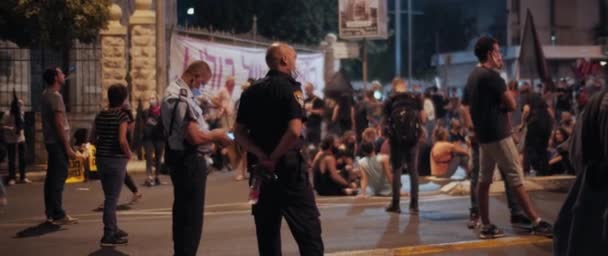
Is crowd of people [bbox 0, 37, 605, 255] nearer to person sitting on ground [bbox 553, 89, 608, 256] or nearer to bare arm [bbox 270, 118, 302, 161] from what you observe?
bare arm [bbox 270, 118, 302, 161]

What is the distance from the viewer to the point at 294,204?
6562 mm

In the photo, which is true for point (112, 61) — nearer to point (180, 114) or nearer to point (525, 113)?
point (525, 113)

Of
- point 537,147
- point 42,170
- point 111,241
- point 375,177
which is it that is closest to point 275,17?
point 42,170

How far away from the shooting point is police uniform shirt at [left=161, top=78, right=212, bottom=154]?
305 inches

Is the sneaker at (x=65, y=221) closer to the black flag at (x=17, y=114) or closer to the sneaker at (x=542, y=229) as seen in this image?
the sneaker at (x=542, y=229)

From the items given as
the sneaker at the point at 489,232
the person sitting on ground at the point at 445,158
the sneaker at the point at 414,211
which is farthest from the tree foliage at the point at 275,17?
the sneaker at the point at 489,232

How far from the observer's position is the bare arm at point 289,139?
649 centimetres

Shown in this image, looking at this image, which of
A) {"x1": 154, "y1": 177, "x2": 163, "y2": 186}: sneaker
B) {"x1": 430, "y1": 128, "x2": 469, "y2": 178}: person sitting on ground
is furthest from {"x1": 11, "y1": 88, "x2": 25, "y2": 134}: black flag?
{"x1": 430, "y1": 128, "x2": 469, "y2": 178}: person sitting on ground

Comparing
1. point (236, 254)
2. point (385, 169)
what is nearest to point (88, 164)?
point (385, 169)

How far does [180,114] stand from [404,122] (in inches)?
164

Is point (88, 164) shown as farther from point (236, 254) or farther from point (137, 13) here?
point (236, 254)

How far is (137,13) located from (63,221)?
923cm

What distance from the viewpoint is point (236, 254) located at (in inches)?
345

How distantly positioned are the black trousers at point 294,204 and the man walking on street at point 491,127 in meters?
3.00
